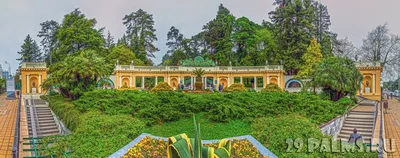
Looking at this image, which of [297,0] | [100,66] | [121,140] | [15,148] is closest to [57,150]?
[121,140]

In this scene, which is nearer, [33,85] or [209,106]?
[209,106]

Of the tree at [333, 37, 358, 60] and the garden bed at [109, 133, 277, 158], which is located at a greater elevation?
the tree at [333, 37, 358, 60]

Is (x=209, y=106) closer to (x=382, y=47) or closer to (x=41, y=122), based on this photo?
(x=41, y=122)

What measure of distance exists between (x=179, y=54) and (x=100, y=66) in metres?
27.0

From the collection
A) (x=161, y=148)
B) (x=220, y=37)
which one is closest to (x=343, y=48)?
(x=220, y=37)

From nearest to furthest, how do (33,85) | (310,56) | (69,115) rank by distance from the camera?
(69,115)
(310,56)
(33,85)

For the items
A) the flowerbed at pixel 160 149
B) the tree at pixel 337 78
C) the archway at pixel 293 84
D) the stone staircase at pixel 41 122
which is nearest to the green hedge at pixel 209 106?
the tree at pixel 337 78

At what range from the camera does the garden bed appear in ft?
22.9

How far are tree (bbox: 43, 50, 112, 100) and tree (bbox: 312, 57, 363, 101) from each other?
13.5 m

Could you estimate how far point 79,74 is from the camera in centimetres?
1625

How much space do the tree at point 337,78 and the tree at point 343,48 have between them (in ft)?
63.5

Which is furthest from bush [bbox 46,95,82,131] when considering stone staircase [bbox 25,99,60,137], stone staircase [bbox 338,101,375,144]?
stone staircase [bbox 338,101,375,144]

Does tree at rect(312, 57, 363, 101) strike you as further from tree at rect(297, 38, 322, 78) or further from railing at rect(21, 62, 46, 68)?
railing at rect(21, 62, 46, 68)

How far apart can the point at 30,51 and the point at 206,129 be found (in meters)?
50.8
